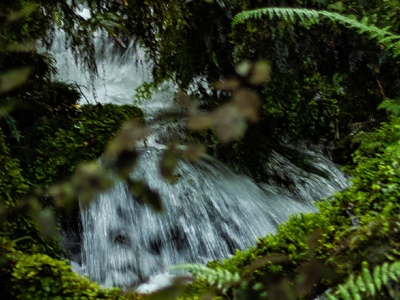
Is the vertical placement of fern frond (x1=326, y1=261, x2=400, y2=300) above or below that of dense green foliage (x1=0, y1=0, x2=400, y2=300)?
below

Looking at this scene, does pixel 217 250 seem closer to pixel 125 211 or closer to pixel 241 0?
pixel 125 211

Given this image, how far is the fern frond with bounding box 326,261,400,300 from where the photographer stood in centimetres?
197

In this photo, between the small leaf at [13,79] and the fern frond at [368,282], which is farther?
the fern frond at [368,282]

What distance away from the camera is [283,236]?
8.84 feet

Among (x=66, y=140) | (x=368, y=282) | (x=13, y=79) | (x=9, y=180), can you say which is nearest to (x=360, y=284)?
(x=368, y=282)

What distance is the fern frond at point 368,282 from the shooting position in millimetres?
1975

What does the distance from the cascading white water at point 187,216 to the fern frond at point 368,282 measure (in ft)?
6.76

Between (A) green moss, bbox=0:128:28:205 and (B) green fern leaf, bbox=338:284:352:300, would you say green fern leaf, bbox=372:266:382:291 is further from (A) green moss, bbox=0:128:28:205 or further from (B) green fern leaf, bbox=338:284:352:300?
(A) green moss, bbox=0:128:28:205

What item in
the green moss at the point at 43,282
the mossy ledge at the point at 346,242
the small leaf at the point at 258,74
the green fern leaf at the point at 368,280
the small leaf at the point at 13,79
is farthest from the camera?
the green moss at the point at 43,282

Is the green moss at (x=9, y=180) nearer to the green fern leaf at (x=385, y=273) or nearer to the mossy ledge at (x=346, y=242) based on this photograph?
the mossy ledge at (x=346, y=242)

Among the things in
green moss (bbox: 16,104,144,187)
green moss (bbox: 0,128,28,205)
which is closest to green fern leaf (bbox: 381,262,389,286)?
green moss (bbox: 0,128,28,205)

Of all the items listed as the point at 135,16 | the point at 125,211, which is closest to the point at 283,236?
the point at 125,211

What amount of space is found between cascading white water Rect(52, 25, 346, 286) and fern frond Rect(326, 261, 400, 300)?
206 cm

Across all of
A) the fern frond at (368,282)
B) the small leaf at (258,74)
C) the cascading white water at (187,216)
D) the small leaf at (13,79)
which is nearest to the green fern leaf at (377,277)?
the fern frond at (368,282)
